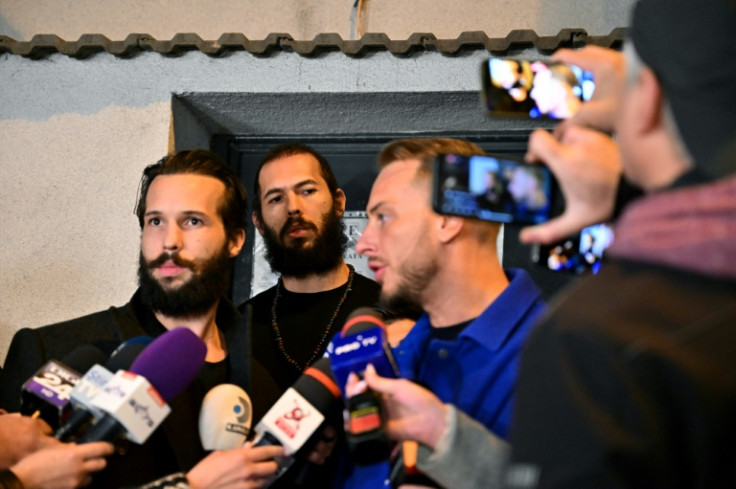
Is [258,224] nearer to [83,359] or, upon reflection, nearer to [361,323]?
[83,359]

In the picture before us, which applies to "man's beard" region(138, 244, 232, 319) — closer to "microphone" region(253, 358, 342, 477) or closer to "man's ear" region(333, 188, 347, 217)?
"microphone" region(253, 358, 342, 477)

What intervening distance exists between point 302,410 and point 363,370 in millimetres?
239

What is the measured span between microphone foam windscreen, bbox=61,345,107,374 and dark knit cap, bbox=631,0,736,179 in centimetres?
144

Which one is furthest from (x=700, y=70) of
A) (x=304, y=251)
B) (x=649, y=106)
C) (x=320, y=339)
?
(x=304, y=251)

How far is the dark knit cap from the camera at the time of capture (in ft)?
3.60

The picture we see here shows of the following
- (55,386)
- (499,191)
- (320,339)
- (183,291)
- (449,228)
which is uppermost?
(499,191)

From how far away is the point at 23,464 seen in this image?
6.60 feet

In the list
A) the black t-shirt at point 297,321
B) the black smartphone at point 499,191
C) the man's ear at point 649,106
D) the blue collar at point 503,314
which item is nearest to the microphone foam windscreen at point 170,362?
the blue collar at point 503,314

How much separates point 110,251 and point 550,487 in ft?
10.5

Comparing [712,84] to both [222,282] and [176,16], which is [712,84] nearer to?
[222,282]

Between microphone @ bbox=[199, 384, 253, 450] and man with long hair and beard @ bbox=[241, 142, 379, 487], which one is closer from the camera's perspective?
microphone @ bbox=[199, 384, 253, 450]

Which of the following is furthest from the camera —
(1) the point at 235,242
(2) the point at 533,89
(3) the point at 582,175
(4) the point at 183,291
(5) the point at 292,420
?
(1) the point at 235,242

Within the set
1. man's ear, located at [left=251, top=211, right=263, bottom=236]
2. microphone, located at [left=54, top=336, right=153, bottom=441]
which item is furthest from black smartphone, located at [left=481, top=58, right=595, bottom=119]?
man's ear, located at [left=251, top=211, right=263, bottom=236]

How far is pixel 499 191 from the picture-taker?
5.27 feet
